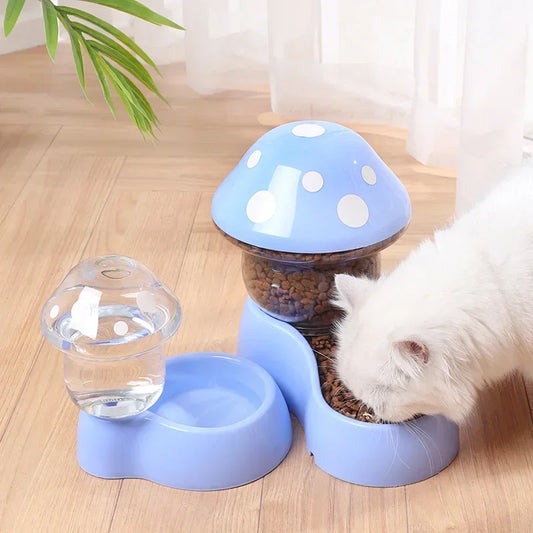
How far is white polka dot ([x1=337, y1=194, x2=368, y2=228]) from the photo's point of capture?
1412 millimetres

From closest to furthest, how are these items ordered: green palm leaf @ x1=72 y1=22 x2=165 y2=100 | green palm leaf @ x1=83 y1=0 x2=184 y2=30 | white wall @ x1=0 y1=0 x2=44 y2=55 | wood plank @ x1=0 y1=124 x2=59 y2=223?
green palm leaf @ x1=83 y1=0 x2=184 y2=30 < green palm leaf @ x1=72 y1=22 x2=165 y2=100 < wood plank @ x1=0 y1=124 x2=59 y2=223 < white wall @ x1=0 y1=0 x2=44 y2=55

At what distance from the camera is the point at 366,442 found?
4.39ft

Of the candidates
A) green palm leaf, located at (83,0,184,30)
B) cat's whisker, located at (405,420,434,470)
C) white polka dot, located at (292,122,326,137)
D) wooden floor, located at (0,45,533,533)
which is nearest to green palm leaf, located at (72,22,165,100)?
green palm leaf, located at (83,0,184,30)

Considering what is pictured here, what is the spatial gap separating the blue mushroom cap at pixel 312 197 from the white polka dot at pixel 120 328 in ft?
0.71

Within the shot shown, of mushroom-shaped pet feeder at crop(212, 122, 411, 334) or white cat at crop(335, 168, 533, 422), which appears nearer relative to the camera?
white cat at crop(335, 168, 533, 422)

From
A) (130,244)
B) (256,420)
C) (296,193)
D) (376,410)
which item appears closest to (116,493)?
(256,420)

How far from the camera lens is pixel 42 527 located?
130 cm

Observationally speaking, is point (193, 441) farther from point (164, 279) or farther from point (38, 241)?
point (38, 241)

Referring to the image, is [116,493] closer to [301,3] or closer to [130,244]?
[130,244]

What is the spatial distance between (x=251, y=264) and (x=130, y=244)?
51cm

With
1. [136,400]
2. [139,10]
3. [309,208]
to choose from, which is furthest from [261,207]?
[139,10]

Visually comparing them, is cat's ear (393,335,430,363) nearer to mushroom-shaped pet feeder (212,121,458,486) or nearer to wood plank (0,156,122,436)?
mushroom-shaped pet feeder (212,121,458,486)

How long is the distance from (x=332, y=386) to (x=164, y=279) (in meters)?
0.55

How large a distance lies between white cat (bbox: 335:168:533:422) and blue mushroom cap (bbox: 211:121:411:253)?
0.08 metres
